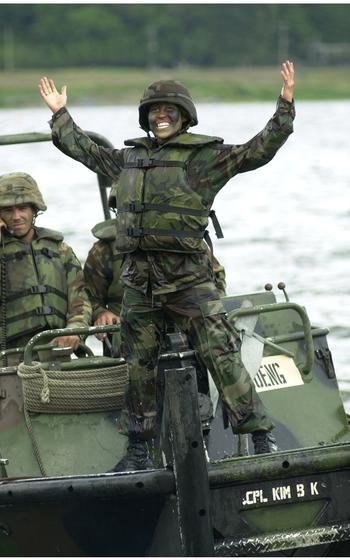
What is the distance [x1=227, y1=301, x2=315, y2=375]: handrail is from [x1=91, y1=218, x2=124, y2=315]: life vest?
3.16ft

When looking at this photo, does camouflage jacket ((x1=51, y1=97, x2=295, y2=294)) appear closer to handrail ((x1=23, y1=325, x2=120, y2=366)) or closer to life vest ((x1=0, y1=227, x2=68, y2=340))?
handrail ((x1=23, y1=325, x2=120, y2=366))

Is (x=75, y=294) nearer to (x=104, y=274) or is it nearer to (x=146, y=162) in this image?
(x=104, y=274)

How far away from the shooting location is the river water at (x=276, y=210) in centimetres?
2052

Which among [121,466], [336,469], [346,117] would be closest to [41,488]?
[121,466]

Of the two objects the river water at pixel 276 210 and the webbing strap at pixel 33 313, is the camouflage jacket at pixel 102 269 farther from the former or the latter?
the river water at pixel 276 210

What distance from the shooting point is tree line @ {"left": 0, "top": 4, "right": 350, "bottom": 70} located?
9119 cm

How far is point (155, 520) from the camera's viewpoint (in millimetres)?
8602

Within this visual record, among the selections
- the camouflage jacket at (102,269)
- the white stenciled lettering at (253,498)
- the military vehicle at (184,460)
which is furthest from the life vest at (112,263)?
the white stenciled lettering at (253,498)

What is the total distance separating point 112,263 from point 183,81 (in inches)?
2407

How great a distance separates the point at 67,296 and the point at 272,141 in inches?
86.0

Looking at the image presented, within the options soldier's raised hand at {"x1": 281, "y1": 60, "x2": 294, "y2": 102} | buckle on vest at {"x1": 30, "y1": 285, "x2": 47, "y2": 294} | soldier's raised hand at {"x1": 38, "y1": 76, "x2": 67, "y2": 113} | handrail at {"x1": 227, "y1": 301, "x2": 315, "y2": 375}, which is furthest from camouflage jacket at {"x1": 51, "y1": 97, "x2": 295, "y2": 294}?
buckle on vest at {"x1": 30, "y1": 285, "x2": 47, "y2": 294}

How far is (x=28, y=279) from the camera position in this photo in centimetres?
1006

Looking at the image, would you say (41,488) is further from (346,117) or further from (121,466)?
(346,117)

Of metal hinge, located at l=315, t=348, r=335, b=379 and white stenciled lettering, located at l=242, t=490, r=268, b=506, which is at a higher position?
metal hinge, located at l=315, t=348, r=335, b=379
